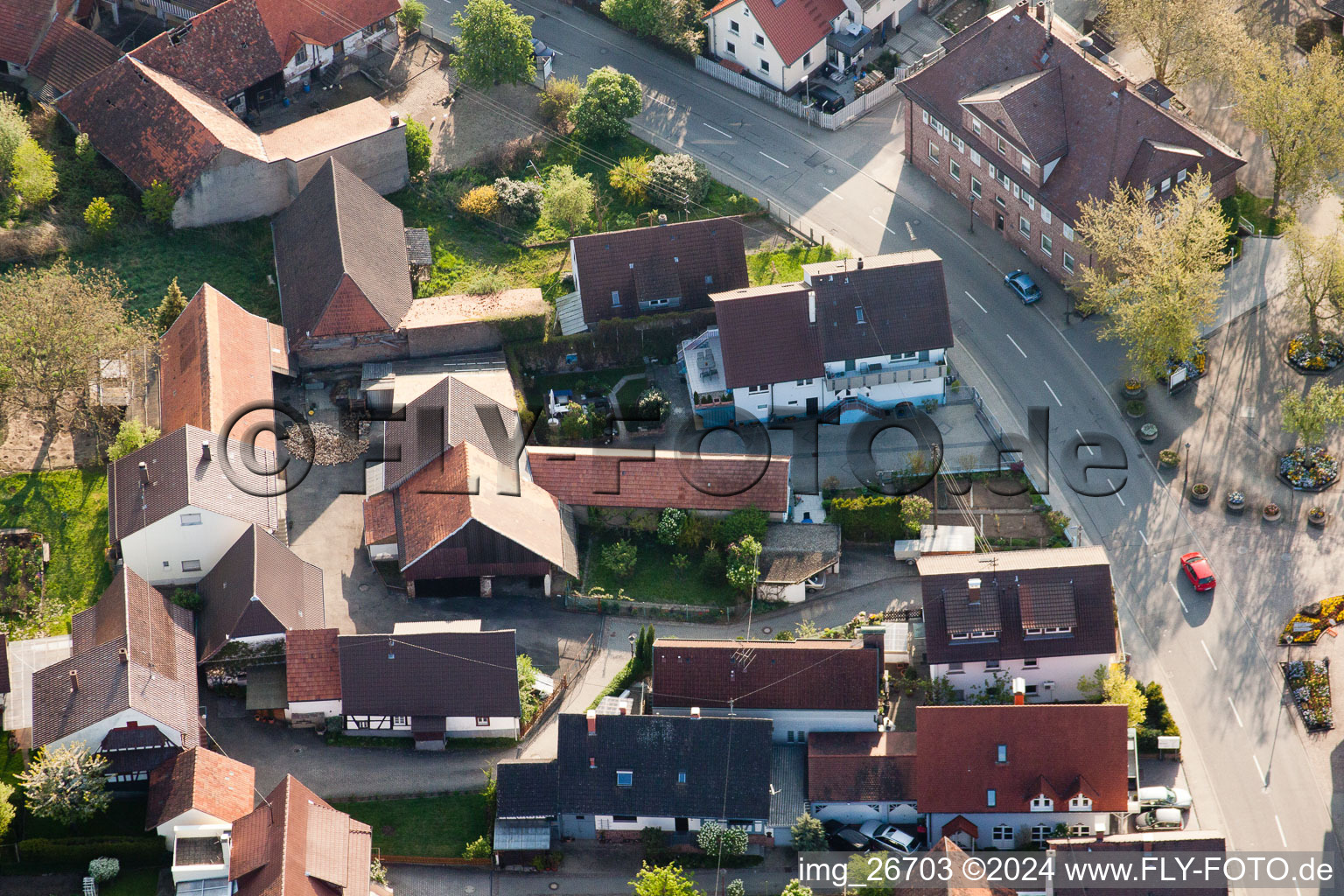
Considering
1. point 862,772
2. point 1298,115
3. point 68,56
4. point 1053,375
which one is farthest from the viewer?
point 68,56

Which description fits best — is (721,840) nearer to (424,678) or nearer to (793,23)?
(424,678)

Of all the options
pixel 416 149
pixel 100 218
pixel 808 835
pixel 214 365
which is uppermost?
pixel 416 149

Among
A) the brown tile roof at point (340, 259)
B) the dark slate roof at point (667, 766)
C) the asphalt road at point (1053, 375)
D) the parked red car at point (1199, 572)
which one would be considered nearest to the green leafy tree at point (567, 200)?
the asphalt road at point (1053, 375)

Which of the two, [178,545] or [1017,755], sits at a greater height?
[178,545]

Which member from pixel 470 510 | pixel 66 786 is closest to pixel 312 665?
pixel 470 510

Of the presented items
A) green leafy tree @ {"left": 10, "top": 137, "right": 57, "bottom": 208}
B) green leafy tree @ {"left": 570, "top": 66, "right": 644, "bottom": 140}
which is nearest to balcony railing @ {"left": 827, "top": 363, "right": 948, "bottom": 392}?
green leafy tree @ {"left": 570, "top": 66, "right": 644, "bottom": 140}

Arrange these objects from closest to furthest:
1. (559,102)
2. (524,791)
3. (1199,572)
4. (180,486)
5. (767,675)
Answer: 1. (524,791)
2. (767,675)
3. (180,486)
4. (1199,572)
5. (559,102)
